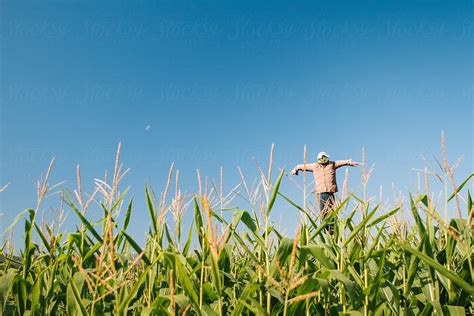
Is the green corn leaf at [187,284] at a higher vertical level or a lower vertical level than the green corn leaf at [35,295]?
higher

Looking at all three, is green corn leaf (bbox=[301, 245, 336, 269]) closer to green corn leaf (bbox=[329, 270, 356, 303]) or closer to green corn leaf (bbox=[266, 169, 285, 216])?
green corn leaf (bbox=[329, 270, 356, 303])

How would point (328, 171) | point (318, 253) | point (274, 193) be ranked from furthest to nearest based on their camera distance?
point (328, 171) < point (274, 193) < point (318, 253)

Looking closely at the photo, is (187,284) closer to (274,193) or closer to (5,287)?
(274,193)

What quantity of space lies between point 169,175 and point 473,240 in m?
2.04

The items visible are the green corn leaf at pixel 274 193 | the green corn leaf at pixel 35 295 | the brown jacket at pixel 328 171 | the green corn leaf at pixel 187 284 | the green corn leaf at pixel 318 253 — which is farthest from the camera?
the brown jacket at pixel 328 171

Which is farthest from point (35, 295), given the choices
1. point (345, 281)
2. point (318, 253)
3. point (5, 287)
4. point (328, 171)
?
point (328, 171)

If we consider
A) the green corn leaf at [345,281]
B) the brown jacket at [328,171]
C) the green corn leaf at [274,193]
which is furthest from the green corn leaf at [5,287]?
the brown jacket at [328,171]

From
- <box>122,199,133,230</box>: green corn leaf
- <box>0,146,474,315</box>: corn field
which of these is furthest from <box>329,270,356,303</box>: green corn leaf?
<box>122,199,133,230</box>: green corn leaf

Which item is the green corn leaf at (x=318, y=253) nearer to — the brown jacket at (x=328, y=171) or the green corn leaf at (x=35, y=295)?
the green corn leaf at (x=35, y=295)

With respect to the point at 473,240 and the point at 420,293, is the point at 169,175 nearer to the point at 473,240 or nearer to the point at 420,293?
the point at 420,293

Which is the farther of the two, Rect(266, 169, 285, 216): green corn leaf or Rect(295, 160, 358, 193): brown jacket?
Rect(295, 160, 358, 193): brown jacket

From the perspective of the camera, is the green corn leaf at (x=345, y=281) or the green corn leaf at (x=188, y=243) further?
the green corn leaf at (x=188, y=243)

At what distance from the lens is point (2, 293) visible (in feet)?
9.17

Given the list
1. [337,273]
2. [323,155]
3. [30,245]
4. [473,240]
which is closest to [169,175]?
[30,245]
